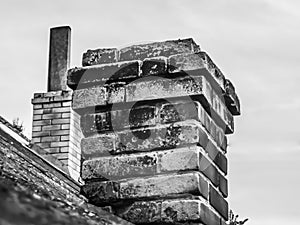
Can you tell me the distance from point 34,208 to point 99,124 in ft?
5.76

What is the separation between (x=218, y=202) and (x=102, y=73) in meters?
0.82

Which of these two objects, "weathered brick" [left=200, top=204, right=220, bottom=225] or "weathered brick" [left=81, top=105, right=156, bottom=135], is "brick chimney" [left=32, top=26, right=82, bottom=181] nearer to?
"weathered brick" [left=81, top=105, right=156, bottom=135]

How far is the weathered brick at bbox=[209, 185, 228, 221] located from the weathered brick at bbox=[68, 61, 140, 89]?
2.13ft

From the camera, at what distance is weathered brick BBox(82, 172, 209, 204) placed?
332 centimetres

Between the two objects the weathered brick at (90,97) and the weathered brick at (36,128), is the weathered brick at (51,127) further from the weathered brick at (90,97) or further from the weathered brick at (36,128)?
the weathered brick at (90,97)

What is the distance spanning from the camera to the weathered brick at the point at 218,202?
3.48 metres

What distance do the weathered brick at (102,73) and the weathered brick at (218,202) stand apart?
0.65m

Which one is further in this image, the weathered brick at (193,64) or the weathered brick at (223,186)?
the weathered brick at (223,186)

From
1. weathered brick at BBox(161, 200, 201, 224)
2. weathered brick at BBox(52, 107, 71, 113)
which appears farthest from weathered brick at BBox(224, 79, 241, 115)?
weathered brick at BBox(52, 107, 71, 113)

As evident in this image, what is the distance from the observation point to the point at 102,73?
367cm

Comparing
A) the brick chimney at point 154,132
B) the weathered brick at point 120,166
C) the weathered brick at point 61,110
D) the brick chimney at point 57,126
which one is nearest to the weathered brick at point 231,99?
the brick chimney at point 154,132

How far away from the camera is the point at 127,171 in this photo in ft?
11.3

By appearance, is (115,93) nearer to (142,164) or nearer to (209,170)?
(142,164)

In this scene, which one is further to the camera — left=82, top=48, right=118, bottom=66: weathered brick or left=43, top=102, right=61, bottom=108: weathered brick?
left=43, top=102, right=61, bottom=108: weathered brick
